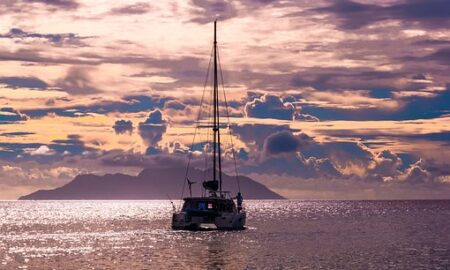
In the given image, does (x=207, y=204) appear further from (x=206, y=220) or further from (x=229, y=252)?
(x=229, y=252)

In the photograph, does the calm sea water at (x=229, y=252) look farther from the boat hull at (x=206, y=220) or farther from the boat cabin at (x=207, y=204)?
the boat cabin at (x=207, y=204)

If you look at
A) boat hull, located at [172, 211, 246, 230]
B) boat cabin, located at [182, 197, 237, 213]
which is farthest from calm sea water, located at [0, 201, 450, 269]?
boat cabin, located at [182, 197, 237, 213]

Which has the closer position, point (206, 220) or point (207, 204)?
point (207, 204)

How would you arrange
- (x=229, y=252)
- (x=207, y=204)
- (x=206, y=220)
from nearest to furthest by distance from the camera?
(x=229, y=252), (x=207, y=204), (x=206, y=220)

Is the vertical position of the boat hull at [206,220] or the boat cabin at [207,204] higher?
the boat cabin at [207,204]

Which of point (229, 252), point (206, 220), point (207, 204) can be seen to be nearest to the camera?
point (229, 252)

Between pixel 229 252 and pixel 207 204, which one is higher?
pixel 207 204

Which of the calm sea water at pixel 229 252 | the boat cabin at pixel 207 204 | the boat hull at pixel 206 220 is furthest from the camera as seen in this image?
the boat hull at pixel 206 220

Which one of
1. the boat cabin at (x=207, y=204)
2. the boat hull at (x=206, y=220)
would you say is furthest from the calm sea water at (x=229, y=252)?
the boat cabin at (x=207, y=204)

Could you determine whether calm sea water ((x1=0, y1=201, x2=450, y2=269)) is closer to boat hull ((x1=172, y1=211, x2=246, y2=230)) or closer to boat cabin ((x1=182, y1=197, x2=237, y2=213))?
boat hull ((x1=172, y1=211, x2=246, y2=230))

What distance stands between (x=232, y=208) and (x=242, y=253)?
30.3m

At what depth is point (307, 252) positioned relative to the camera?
290 ft

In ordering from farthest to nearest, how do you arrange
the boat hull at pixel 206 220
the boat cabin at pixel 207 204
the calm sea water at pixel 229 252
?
1. the boat hull at pixel 206 220
2. the boat cabin at pixel 207 204
3. the calm sea water at pixel 229 252

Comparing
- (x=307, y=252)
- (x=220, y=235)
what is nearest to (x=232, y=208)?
(x=220, y=235)
